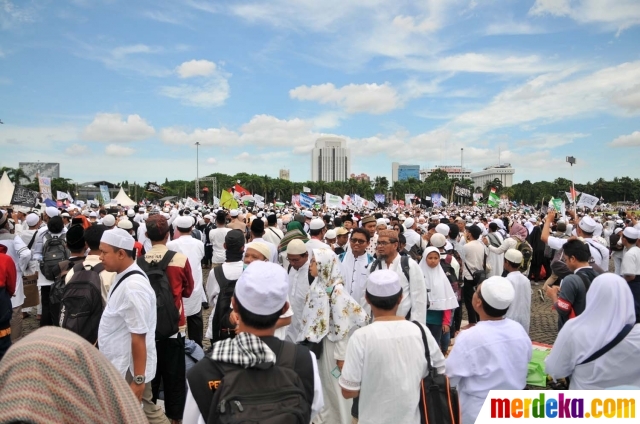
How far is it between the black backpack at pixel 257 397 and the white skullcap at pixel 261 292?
0.28 meters

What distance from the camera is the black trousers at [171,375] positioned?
4219 millimetres

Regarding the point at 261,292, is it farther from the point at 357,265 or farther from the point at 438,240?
the point at 438,240

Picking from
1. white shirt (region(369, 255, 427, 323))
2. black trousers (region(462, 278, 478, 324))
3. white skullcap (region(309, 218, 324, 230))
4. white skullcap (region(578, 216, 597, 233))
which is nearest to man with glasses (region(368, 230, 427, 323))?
white shirt (region(369, 255, 427, 323))

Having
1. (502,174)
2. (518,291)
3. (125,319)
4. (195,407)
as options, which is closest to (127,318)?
(125,319)

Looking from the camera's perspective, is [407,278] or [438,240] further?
[438,240]

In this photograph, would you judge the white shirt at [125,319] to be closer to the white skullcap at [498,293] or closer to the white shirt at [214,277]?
the white shirt at [214,277]

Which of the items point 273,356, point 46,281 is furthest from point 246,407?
point 46,281

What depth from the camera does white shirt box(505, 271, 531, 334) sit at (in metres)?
5.57

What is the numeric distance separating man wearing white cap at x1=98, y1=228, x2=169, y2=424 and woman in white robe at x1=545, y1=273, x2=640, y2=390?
3197 mm

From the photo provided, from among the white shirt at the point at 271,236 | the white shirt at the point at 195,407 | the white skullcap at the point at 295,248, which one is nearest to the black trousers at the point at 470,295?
the white shirt at the point at 271,236

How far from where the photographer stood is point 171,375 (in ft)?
13.9

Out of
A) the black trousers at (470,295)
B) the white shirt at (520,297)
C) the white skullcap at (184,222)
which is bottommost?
the black trousers at (470,295)

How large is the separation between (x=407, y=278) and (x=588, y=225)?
4150 millimetres

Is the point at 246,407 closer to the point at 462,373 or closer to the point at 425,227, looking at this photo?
the point at 462,373
